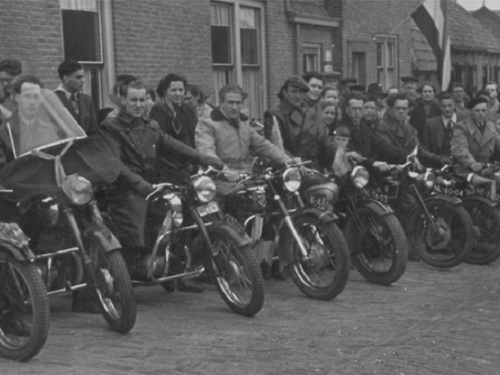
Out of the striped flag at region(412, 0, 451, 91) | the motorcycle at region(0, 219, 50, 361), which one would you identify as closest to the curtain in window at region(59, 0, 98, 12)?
the motorcycle at region(0, 219, 50, 361)

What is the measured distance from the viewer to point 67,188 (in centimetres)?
652

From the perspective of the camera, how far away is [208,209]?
7.46 meters

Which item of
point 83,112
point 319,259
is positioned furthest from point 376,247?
point 83,112

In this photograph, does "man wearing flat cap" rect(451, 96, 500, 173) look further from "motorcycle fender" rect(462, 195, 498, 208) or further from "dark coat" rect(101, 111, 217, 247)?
"dark coat" rect(101, 111, 217, 247)

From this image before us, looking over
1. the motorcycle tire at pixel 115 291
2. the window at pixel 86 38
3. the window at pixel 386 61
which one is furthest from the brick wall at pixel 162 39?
the window at pixel 386 61

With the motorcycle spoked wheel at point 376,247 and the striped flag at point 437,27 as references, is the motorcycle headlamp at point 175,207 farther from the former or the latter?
the striped flag at point 437,27

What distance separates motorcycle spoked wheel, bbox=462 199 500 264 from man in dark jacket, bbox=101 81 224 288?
3.42 m

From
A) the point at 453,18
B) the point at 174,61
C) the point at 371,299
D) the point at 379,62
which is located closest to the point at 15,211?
the point at 371,299

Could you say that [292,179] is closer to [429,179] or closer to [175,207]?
[175,207]

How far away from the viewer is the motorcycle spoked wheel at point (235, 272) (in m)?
7.12

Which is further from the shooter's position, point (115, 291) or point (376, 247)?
point (376, 247)

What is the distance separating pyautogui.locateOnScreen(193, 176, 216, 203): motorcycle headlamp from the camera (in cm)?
730

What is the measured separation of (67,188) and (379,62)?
54.0ft

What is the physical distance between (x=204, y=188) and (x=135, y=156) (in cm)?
77
